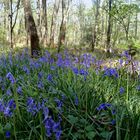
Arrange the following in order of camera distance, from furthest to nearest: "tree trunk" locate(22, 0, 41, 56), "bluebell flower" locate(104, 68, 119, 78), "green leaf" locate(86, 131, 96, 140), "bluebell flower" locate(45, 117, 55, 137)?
"tree trunk" locate(22, 0, 41, 56)
"bluebell flower" locate(104, 68, 119, 78)
"green leaf" locate(86, 131, 96, 140)
"bluebell flower" locate(45, 117, 55, 137)

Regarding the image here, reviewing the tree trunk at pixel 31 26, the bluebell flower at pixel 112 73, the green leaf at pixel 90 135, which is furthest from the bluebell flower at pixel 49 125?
the tree trunk at pixel 31 26

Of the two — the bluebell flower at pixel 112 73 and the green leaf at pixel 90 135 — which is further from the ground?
the bluebell flower at pixel 112 73

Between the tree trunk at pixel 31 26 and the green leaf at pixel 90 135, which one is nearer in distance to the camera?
the green leaf at pixel 90 135

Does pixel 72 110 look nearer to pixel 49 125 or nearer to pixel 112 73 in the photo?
pixel 49 125

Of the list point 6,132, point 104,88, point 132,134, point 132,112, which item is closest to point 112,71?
point 104,88

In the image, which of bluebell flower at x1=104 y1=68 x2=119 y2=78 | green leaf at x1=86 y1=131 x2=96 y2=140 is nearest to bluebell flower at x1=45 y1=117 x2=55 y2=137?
green leaf at x1=86 y1=131 x2=96 y2=140

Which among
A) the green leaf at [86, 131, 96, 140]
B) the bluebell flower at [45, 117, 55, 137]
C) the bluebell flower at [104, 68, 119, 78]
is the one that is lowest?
the green leaf at [86, 131, 96, 140]

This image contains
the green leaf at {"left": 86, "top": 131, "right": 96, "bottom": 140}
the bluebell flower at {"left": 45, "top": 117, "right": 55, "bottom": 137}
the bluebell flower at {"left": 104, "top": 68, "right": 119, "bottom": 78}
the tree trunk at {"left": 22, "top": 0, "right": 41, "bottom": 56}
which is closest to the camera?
the bluebell flower at {"left": 45, "top": 117, "right": 55, "bottom": 137}

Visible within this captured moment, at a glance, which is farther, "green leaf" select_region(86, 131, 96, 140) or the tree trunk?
the tree trunk

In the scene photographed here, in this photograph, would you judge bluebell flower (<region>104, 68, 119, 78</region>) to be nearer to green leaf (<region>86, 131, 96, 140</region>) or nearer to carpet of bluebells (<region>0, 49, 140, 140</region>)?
carpet of bluebells (<region>0, 49, 140, 140</region>)

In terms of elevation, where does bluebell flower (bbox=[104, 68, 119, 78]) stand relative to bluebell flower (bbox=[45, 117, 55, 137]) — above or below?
below

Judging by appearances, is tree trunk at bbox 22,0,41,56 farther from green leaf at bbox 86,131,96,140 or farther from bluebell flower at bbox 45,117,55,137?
bluebell flower at bbox 45,117,55,137

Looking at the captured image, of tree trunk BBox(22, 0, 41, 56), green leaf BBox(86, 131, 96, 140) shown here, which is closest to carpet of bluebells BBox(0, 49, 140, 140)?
green leaf BBox(86, 131, 96, 140)

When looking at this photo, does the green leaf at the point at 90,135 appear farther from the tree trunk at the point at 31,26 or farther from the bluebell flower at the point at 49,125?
the tree trunk at the point at 31,26
